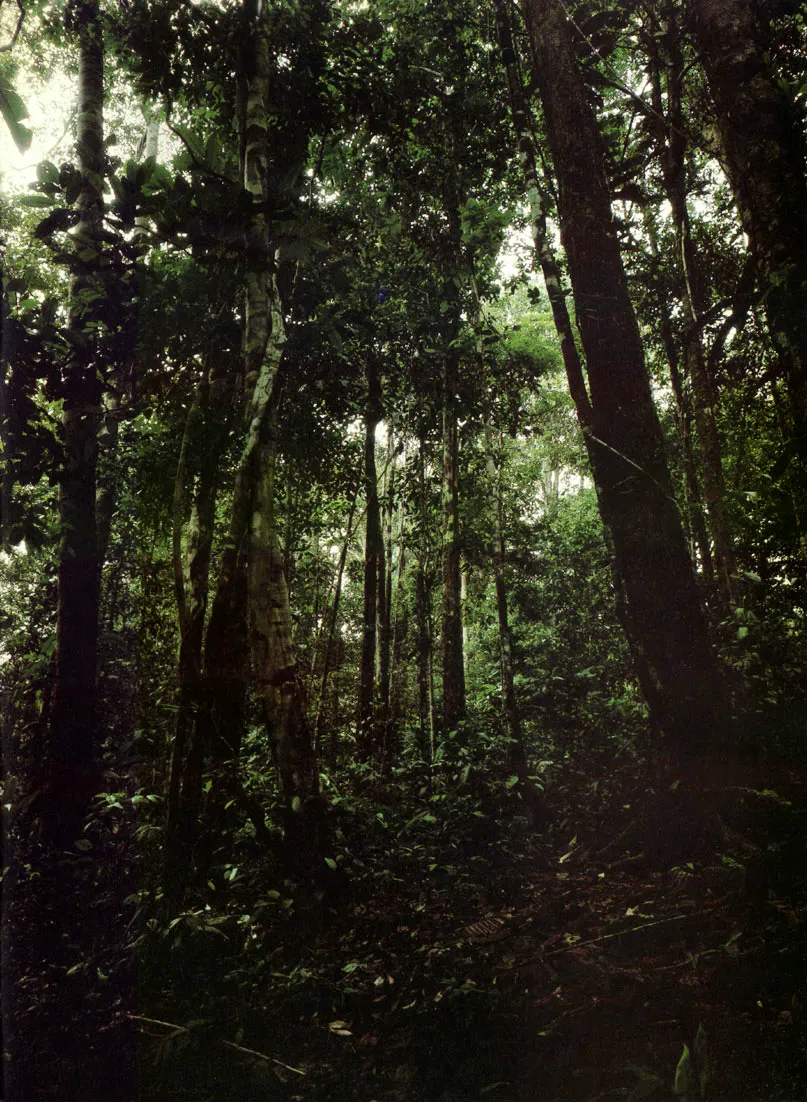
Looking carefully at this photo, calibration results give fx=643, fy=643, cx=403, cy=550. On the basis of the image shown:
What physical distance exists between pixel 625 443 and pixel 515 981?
12.7 feet

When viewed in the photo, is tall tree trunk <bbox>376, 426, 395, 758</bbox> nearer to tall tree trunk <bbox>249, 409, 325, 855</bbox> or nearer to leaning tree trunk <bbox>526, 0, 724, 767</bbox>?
tall tree trunk <bbox>249, 409, 325, 855</bbox>

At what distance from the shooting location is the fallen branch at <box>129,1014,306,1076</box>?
3356 millimetres

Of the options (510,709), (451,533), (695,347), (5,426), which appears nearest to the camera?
(5,426)

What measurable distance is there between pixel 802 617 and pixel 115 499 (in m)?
8.49

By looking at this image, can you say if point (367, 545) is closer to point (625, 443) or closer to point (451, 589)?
point (451, 589)

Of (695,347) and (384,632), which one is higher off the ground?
(695,347)

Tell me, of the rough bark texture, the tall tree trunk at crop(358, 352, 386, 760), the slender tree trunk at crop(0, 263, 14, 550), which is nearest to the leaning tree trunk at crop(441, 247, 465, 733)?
the tall tree trunk at crop(358, 352, 386, 760)

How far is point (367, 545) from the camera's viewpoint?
10516 millimetres

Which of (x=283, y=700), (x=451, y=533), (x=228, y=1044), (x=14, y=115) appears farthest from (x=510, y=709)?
(x=14, y=115)

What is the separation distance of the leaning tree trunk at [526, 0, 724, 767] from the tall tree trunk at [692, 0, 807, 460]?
1.50 metres

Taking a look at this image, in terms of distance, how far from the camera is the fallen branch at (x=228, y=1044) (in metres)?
3.36

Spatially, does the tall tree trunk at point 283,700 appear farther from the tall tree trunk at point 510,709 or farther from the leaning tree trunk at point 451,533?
the leaning tree trunk at point 451,533

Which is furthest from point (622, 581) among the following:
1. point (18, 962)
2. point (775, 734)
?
point (18, 962)

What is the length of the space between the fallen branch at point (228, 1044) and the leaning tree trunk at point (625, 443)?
3180mm
